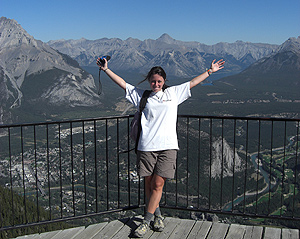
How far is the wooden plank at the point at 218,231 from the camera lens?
4.94m

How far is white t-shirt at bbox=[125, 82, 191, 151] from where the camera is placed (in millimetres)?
4551

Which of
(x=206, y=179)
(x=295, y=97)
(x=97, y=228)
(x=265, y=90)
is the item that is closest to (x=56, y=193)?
(x=206, y=179)

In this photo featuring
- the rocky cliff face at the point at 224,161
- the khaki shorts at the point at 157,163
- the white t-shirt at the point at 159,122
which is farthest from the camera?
→ the rocky cliff face at the point at 224,161

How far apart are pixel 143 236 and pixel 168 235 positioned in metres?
0.35

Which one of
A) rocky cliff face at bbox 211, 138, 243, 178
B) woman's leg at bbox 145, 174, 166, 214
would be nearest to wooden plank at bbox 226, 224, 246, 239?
woman's leg at bbox 145, 174, 166, 214

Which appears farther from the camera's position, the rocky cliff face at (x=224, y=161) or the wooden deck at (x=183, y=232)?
the rocky cliff face at (x=224, y=161)

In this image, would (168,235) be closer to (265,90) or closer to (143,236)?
(143,236)

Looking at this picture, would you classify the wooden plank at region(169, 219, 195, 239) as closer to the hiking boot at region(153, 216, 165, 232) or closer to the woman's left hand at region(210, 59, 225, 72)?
the hiking boot at region(153, 216, 165, 232)

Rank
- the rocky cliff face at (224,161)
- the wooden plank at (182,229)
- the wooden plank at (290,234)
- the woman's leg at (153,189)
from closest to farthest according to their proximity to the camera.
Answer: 1. the woman's leg at (153,189)
2. the wooden plank at (290,234)
3. the wooden plank at (182,229)
4. the rocky cliff face at (224,161)

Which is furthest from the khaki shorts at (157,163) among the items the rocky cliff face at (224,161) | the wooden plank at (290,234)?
the rocky cliff face at (224,161)

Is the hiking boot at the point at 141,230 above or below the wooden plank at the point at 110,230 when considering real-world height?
above

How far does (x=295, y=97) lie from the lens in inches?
5773

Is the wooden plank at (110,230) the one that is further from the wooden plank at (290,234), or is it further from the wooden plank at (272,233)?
the wooden plank at (290,234)

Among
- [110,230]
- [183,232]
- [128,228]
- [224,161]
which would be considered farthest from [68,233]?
[224,161]
